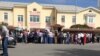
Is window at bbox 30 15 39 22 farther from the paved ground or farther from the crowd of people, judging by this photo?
the paved ground

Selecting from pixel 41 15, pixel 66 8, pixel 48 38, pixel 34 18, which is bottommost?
pixel 48 38

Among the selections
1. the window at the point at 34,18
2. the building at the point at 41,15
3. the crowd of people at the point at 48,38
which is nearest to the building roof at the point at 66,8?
the building at the point at 41,15

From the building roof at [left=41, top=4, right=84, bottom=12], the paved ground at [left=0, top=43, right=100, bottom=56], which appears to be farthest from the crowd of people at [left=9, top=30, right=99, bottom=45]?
the building roof at [left=41, top=4, right=84, bottom=12]

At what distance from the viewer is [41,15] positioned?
283ft

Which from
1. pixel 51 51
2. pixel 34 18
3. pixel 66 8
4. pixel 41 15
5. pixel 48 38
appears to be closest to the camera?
pixel 51 51

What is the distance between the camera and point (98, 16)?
8919cm

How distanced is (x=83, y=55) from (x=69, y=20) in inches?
2648

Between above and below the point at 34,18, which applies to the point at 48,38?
below

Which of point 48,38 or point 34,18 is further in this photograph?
point 34,18

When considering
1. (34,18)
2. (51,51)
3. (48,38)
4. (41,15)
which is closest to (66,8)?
(41,15)

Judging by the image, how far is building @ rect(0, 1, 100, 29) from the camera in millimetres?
83875

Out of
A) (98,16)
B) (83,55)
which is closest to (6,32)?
(83,55)

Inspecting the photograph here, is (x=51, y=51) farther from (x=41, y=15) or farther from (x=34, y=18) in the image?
(x=34, y=18)

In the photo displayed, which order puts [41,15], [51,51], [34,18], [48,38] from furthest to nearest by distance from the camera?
[34,18], [41,15], [48,38], [51,51]
